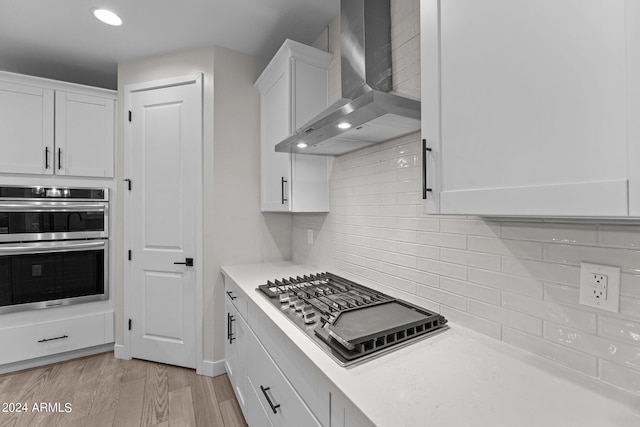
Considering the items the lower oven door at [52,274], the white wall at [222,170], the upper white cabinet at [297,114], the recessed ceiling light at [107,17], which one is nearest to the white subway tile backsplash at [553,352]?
the upper white cabinet at [297,114]

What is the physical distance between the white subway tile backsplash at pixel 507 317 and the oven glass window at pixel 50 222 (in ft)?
9.89

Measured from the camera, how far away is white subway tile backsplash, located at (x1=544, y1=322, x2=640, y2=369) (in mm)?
738

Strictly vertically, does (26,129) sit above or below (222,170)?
above

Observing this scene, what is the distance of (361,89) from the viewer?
1430mm

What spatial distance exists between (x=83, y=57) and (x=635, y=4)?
11.5 ft

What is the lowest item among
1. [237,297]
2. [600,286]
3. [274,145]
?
[237,297]

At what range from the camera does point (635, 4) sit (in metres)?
0.50

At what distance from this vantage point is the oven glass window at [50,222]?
236cm

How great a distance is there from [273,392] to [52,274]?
2.46 m

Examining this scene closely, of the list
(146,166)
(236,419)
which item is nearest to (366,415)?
(236,419)

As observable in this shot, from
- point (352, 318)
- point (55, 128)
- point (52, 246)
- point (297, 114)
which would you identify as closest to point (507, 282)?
point (352, 318)

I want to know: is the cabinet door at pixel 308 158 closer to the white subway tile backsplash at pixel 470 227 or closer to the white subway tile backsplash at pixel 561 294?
the white subway tile backsplash at pixel 470 227

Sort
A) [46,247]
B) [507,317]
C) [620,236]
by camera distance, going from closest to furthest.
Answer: [620,236]
[507,317]
[46,247]

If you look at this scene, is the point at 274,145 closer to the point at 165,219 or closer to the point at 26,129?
the point at 165,219
